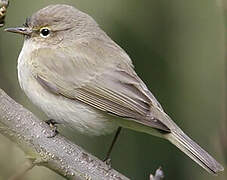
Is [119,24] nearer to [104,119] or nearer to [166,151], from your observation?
[166,151]

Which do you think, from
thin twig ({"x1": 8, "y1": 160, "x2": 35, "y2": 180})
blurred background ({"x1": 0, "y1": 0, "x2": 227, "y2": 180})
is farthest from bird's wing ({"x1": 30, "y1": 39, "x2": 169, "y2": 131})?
blurred background ({"x1": 0, "y1": 0, "x2": 227, "y2": 180})

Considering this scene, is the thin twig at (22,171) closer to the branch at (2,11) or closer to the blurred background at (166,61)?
the branch at (2,11)

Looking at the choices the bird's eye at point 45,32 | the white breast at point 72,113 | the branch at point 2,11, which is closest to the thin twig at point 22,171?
the branch at point 2,11

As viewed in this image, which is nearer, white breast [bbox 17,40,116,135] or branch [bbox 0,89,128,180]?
branch [bbox 0,89,128,180]

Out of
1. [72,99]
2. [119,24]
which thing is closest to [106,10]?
[119,24]

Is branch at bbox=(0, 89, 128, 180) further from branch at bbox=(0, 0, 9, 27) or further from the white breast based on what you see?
the white breast

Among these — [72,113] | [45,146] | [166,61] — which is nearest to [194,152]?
[72,113]
